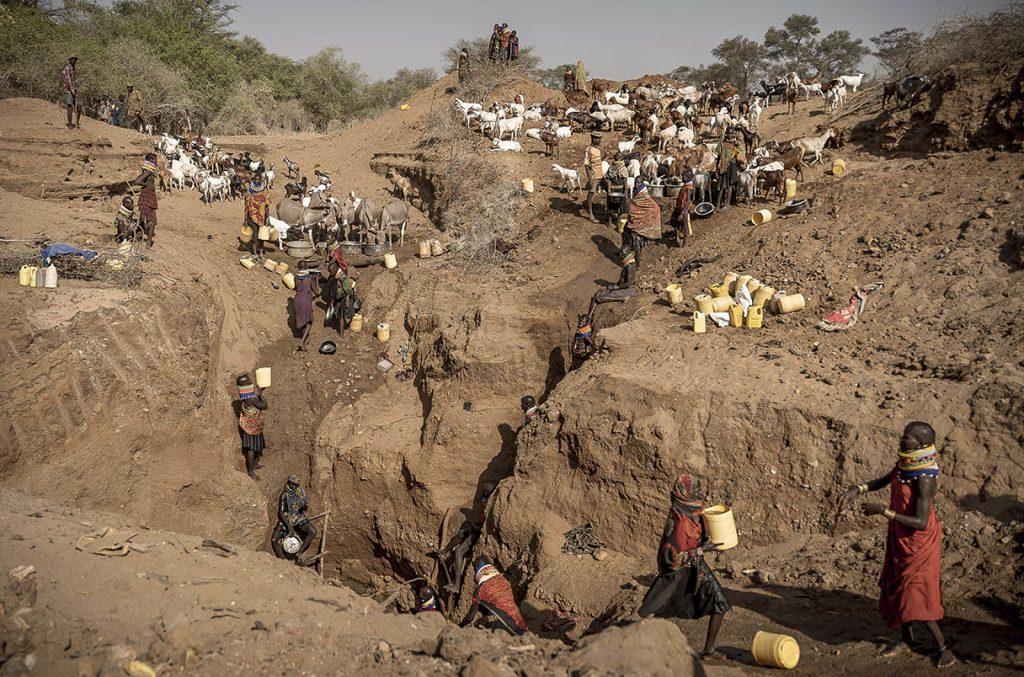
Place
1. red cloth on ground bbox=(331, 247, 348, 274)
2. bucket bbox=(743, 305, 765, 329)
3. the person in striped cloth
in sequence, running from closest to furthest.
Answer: the person in striped cloth → bucket bbox=(743, 305, 765, 329) → red cloth on ground bbox=(331, 247, 348, 274)

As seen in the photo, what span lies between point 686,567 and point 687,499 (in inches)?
21.6

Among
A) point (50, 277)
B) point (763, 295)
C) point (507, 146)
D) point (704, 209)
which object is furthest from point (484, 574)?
point (507, 146)

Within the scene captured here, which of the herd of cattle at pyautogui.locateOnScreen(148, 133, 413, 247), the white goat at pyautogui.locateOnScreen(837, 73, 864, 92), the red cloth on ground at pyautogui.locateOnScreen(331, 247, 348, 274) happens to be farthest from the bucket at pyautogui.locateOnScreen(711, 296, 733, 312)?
the white goat at pyautogui.locateOnScreen(837, 73, 864, 92)

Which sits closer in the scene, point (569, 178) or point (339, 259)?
point (339, 259)

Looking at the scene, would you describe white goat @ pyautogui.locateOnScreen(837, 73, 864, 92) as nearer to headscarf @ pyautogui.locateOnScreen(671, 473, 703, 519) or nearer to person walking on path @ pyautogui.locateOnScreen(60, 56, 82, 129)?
headscarf @ pyautogui.locateOnScreen(671, 473, 703, 519)

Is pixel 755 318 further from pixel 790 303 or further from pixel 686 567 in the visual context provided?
pixel 686 567

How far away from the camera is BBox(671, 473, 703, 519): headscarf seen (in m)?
5.40

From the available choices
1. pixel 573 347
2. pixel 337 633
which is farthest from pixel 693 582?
pixel 573 347

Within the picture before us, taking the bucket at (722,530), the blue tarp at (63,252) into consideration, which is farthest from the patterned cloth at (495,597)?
the blue tarp at (63,252)

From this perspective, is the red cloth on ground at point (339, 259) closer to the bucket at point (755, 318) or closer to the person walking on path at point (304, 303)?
the person walking on path at point (304, 303)

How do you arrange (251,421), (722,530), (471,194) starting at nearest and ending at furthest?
1. (722,530)
2. (251,421)
3. (471,194)

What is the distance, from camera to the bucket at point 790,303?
31.6 ft

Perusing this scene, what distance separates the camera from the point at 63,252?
10750mm

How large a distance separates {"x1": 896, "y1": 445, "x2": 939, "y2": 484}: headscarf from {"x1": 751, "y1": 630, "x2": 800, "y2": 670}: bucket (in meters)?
1.43
